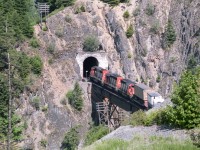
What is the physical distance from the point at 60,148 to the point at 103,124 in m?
5.85

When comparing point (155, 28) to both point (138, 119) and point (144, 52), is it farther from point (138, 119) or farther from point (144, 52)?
point (138, 119)

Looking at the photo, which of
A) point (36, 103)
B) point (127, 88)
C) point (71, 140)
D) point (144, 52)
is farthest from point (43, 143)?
point (144, 52)

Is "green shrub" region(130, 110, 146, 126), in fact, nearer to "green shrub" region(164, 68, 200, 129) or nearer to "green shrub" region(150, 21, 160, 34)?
"green shrub" region(164, 68, 200, 129)

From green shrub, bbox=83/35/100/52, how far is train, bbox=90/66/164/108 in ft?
14.4

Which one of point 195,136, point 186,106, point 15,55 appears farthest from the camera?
point 15,55

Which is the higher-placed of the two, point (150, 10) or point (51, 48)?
point (150, 10)

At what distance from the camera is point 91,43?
206ft

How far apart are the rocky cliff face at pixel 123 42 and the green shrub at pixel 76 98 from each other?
768mm

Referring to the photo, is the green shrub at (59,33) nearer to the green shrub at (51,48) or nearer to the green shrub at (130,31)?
the green shrub at (51,48)

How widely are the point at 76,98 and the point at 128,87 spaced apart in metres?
13.7

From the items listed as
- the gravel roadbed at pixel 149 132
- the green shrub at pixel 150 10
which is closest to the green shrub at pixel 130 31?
the green shrub at pixel 150 10

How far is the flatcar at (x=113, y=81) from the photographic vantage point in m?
50.3

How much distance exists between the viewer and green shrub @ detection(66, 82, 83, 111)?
2322 inches

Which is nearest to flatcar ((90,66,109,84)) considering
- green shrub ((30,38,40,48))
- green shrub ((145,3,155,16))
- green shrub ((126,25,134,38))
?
green shrub ((30,38,40,48))
